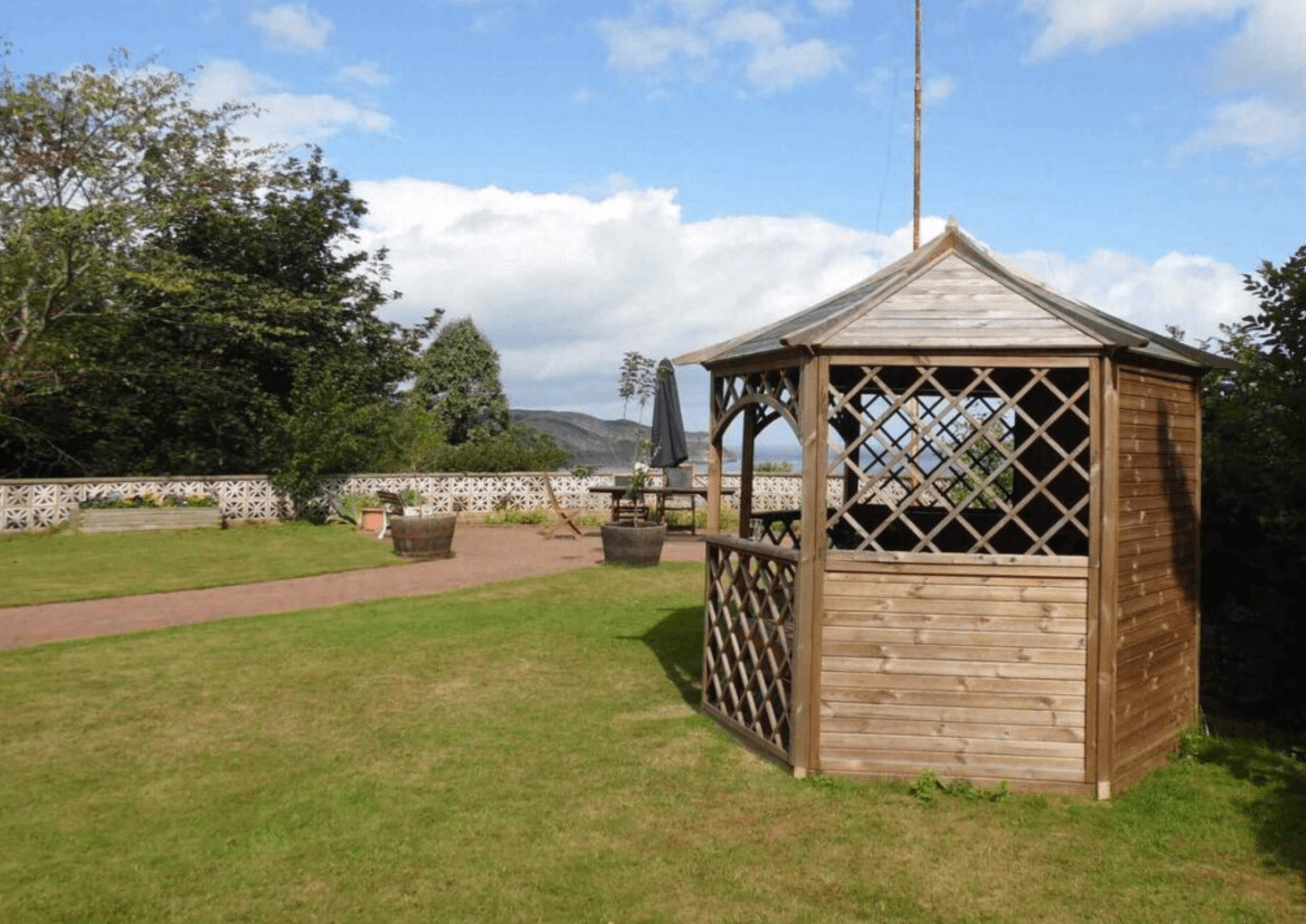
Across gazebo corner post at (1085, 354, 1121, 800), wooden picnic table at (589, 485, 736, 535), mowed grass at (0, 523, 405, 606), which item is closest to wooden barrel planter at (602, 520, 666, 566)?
wooden picnic table at (589, 485, 736, 535)

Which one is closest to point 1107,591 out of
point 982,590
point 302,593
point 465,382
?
point 982,590

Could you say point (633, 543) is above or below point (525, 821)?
above

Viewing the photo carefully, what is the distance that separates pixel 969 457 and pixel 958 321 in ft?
11.8

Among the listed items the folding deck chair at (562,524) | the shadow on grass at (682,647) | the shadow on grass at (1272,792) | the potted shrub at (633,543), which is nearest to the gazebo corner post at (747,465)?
the shadow on grass at (682,647)

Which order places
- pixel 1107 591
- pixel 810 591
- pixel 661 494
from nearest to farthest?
pixel 1107 591, pixel 810 591, pixel 661 494

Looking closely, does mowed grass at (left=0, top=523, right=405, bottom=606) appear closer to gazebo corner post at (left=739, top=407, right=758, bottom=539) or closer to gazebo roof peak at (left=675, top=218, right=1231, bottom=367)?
gazebo corner post at (left=739, top=407, right=758, bottom=539)

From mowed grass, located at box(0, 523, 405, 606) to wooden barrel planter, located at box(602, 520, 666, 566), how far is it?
389cm

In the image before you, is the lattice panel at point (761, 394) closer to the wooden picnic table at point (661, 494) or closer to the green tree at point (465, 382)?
the wooden picnic table at point (661, 494)

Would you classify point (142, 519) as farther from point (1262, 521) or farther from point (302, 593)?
point (1262, 521)

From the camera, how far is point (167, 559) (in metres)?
16.6

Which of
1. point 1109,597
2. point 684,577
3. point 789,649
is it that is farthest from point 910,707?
point 684,577

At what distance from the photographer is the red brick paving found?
11.2m

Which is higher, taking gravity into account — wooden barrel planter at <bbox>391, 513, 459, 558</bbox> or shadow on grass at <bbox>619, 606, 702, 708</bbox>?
wooden barrel planter at <bbox>391, 513, 459, 558</bbox>

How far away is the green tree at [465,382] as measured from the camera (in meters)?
40.0
